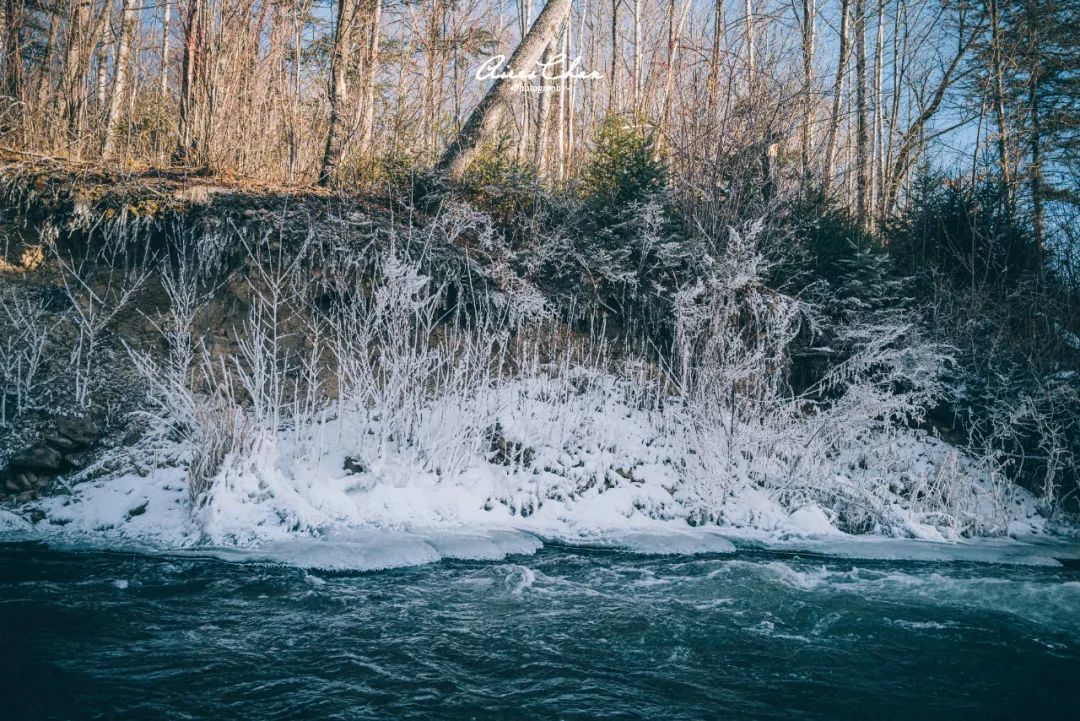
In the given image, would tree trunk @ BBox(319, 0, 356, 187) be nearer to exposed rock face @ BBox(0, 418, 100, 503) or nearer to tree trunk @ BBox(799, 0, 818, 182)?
exposed rock face @ BBox(0, 418, 100, 503)

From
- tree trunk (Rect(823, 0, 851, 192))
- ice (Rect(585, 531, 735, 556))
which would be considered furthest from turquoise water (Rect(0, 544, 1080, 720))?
tree trunk (Rect(823, 0, 851, 192))

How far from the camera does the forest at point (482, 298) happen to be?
6121mm

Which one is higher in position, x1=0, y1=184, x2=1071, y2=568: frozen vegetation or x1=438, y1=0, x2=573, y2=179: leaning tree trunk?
x1=438, y1=0, x2=573, y2=179: leaning tree trunk

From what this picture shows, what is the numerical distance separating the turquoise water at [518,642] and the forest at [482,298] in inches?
50.3

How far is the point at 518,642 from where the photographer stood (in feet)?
11.5

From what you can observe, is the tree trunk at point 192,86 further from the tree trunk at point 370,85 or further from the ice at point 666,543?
the ice at point 666,543

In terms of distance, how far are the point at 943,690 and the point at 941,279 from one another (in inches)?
310

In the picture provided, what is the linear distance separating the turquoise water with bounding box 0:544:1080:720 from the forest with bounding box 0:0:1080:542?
4.19ft

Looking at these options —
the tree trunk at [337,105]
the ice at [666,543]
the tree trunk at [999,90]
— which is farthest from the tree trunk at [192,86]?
the tree trunk at [999,90]

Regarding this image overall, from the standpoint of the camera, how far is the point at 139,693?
269 centimetres

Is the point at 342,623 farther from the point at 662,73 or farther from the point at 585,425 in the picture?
the point at 662,73

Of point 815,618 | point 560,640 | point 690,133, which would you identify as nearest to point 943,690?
point 815,618

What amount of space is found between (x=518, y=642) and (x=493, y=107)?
8.14m

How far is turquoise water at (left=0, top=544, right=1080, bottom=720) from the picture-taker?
111 inches
